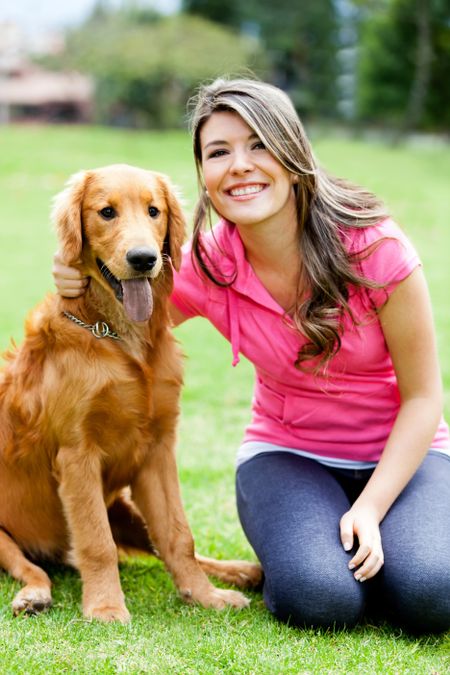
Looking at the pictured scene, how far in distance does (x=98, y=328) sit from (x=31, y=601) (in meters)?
0.87

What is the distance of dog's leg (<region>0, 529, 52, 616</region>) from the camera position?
110 inches

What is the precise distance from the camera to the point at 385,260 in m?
2.96

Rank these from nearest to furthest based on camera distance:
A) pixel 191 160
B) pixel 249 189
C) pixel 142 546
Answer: pixel 249 189
pixel 142 546
pixel 191 160

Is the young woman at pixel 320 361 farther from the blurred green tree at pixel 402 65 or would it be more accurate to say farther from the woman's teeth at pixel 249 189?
the blurred green tree at pixel 402 65

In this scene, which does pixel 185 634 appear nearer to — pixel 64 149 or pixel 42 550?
pixel 42 550

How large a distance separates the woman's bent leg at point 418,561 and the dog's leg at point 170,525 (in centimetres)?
51

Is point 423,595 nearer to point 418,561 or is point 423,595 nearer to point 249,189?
point 418,561

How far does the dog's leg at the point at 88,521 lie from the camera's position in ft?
9.48

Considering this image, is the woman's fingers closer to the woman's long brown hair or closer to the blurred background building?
the woman's long brown hair

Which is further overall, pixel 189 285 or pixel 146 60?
pixel 146 60

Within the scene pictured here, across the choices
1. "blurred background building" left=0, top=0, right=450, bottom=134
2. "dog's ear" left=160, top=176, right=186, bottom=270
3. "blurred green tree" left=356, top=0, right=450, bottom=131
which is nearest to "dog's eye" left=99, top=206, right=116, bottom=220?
"dog's ear" left=160, top=176, right=186, bottom=270

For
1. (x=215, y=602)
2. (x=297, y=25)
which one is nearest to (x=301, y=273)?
(x=215, y=602)

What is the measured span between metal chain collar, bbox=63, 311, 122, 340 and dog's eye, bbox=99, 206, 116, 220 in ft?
1.09

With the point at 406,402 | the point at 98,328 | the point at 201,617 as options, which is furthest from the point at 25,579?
the point at 406,402
